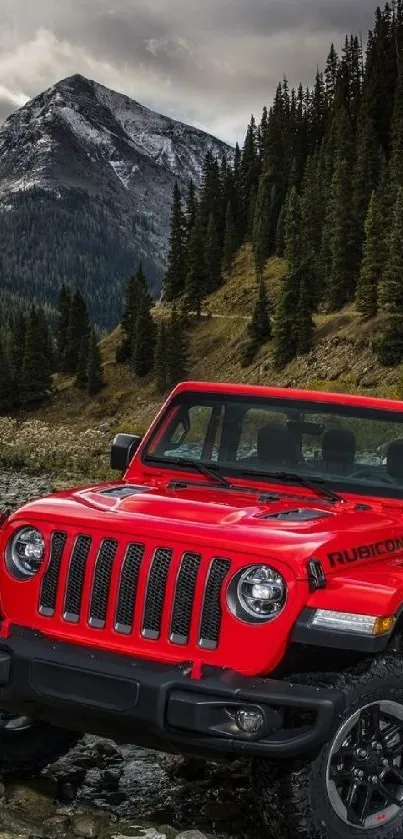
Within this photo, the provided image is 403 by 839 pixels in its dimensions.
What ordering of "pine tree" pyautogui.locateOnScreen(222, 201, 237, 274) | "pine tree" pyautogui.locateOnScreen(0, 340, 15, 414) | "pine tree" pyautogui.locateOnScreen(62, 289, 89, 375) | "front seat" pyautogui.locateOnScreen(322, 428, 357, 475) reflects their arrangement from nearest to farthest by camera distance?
"front seat" pyautogui.locateOnScreen(322, 428, 357, 475), "pine tree" pyautogui.locateOnScreen(0, 340, 15, 414), "pine tree" pyautogui.locateOnScreen(62, 289, 89, 375), "pine tree" pyautogui.locateOnScreen(222, 201, 237, 274)

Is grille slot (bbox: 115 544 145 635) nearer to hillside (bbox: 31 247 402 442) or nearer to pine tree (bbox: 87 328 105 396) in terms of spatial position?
hillside (bbox: 31 247 402 442)

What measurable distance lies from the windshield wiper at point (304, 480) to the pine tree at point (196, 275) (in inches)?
3892

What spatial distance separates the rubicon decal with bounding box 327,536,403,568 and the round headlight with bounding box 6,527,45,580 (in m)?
1.55

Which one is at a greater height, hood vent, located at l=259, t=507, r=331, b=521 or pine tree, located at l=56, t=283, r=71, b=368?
pine tree, located at l=56, t=283, r=71, b=368

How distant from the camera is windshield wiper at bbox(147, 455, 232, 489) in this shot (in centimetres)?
638

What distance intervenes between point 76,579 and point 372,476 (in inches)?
96.7

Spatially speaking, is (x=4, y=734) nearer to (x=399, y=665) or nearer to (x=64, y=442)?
(x=399, y=665)

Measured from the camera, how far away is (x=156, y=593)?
15.1ft

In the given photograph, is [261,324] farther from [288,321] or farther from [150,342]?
[150,342]

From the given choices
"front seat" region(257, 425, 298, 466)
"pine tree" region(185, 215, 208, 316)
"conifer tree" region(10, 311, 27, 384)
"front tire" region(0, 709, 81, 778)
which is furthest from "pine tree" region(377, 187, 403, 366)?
"front tire" region(0, 709, 81, 778)

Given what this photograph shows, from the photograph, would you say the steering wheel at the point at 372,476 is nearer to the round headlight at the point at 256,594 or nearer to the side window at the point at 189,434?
the side window at the point at 189,434

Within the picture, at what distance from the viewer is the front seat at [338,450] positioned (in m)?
6.46

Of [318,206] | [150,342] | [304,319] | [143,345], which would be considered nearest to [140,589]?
[304,319]

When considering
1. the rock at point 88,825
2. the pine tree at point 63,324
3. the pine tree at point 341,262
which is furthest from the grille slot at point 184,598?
the pine tree at point 63,324
